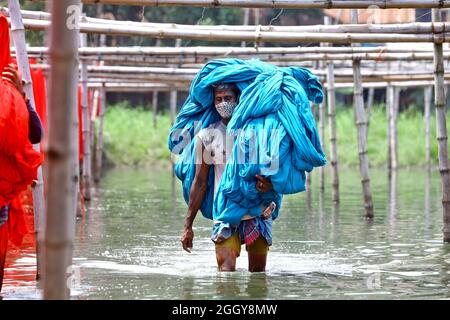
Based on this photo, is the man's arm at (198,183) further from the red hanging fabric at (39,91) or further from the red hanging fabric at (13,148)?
the red hanging fabric at (39,91)

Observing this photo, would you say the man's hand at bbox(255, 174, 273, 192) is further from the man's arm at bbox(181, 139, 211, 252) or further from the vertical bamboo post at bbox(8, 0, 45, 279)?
the vertical bamboo post at bbox(8, 0, 45, 279)

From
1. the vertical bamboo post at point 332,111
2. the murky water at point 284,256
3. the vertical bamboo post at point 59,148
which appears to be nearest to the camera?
the vertical bamboo post at point 59,148

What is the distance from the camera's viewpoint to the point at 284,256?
36.0ft

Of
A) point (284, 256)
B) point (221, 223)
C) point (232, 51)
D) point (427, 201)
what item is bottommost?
point (284, 256)

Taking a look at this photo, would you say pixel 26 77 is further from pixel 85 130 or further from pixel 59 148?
pixel 85 130

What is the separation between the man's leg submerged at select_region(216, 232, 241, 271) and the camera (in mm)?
8711

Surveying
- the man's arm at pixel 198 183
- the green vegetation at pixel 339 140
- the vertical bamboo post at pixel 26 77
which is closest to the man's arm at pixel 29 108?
the vertical bamboo post at pixel 26 77

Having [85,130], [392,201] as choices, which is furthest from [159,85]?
[392,201]

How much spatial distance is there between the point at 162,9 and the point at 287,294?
1011 inches

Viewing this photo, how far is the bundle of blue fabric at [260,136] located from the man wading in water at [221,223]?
0.08 meters

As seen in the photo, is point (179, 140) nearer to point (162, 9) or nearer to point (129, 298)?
point (129, 298)

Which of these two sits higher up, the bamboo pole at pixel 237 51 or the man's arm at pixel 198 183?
the bamboo pole at pixel 237 51

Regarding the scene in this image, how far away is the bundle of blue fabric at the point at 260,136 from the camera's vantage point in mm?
8492

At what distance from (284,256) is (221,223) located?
2449mm
